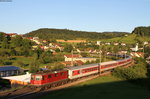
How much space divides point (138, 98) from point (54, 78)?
43.9 ft

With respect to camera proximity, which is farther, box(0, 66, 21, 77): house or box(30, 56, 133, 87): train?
box(0, 66, 21, 77): house

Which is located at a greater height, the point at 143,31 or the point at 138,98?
the point at 143,31

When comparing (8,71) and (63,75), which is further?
(8,71)

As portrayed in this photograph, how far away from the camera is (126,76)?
4281 centimetres

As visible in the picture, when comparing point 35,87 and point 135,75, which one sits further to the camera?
point 135,75

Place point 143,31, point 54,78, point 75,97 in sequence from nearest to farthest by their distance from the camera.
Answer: point 75,97 → point 54,78 → point 143,31

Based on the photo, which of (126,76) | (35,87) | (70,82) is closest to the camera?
(35,87)

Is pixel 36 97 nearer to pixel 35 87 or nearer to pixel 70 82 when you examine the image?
pixel 35 87

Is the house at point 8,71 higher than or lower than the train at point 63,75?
lower

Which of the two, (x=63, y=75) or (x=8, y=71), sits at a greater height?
(x=63, y=75)

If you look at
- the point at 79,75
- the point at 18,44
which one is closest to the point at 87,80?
the point at 79,75

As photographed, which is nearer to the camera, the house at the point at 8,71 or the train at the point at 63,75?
the train at the point at 63,75

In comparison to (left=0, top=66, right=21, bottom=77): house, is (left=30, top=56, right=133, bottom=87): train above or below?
above

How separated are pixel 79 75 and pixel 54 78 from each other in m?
8.20
